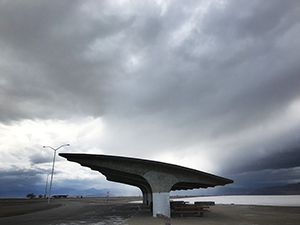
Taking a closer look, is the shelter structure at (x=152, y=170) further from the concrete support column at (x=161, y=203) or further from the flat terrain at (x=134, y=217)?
the flat terrain at (x=134, y=217)

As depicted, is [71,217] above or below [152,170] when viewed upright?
below

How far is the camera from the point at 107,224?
14.0 metres

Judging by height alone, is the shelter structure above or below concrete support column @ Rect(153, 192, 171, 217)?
above

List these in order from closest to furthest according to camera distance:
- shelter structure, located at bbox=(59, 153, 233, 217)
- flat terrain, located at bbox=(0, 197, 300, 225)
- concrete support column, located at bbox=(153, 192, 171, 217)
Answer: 1. flat terrain, located at bbox=(0, 197, 300, 225)
2. concrete support column, located at bbox=(153, 192, 171, 217)
3. shelter structure, located at bbox=(59, 153, 233, 217)

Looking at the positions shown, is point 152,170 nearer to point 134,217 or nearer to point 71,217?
point 134,217

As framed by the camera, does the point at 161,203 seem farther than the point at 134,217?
No

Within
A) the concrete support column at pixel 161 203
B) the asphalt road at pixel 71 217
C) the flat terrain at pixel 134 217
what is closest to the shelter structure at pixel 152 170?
the concrete support column at pixel 161 203

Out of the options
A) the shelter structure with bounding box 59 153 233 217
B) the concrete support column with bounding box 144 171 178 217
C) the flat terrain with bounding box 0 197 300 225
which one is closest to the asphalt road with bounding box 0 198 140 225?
the flat terrain with bounding box 0 197 300 225

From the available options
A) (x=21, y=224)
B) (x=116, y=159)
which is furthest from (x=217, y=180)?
(x=21, y=224)

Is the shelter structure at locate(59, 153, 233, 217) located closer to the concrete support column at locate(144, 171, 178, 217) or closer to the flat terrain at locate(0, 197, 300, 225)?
the concrete support column at locate(144, 171, 178, 217)

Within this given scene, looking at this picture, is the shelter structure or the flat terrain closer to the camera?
the flat terrain

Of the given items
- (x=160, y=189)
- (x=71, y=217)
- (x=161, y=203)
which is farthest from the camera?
(x=71, y=217)

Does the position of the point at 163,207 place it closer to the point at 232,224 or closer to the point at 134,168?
the point at 134,168

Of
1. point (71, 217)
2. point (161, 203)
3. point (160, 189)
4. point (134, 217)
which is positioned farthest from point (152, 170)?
point (71, 217)
